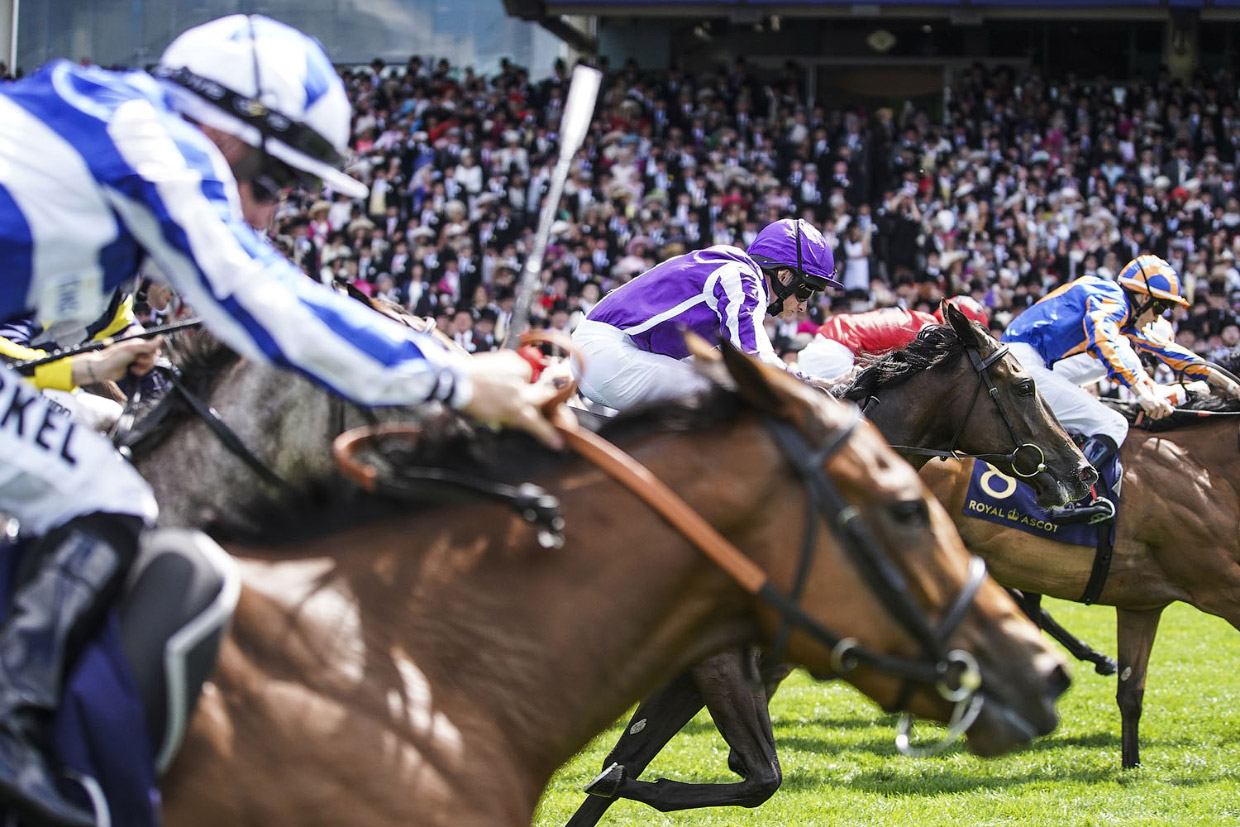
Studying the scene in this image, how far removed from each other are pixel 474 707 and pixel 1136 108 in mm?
23748

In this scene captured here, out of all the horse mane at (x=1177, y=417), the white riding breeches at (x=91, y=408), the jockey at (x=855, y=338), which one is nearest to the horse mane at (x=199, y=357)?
the white riding breeches at (x=91, y=408)

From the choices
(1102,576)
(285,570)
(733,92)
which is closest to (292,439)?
(285,570)

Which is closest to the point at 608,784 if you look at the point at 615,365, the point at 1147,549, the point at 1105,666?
the point at 615,365

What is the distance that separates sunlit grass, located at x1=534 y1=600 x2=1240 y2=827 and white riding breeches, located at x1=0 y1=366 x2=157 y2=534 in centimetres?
387

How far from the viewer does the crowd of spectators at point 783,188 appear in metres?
17.7

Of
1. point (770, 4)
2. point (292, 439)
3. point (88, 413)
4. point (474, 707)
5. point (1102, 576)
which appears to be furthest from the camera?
point (770, 4)

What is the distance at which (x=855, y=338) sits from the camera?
316 inches

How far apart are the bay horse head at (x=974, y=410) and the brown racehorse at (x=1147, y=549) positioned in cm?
76

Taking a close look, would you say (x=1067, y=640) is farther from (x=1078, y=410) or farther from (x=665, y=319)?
(x=665, y=319)

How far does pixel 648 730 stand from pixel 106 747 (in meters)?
3.45

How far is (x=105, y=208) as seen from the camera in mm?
2180

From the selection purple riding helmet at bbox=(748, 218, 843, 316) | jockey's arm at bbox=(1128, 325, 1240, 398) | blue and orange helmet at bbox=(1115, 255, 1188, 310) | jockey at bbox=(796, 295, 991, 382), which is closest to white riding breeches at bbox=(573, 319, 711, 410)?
purple riding helmet at bbox=(748, 218, 843, 316)

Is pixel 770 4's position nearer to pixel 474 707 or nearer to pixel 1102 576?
pixel 1102 576

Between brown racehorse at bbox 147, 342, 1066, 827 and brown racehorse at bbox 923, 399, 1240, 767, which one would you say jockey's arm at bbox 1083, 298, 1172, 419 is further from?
brown racehorse at bbox 147, 342, 1066, 827
